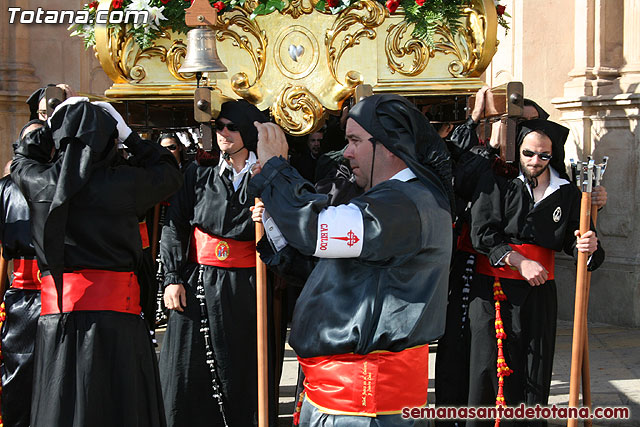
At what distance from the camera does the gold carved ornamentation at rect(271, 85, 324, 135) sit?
4.92m

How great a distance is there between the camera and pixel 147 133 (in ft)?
19.3

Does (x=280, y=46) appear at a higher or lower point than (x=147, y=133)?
higher

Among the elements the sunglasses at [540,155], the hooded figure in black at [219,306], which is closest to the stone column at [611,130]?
the sunglasses at [540,155]

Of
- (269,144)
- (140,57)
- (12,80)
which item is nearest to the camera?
(269,144)

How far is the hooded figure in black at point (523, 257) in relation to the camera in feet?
15.4

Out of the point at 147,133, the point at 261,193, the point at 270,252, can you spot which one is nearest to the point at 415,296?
the point at 261,193

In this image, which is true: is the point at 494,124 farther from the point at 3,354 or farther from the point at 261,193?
the point at 3,354

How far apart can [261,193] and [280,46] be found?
2.28m

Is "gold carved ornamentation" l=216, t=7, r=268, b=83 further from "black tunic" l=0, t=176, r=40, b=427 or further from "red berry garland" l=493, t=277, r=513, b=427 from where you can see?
"red berry garland" l=493, t=277, r=513, b=427

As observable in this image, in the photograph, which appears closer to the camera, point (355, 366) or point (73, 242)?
point (355, 366)

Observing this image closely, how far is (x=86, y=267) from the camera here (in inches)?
147

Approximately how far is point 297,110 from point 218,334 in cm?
134

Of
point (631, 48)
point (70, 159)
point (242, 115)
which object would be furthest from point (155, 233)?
point (631, 48)

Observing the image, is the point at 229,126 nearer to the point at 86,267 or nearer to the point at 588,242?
the point at 86,267
